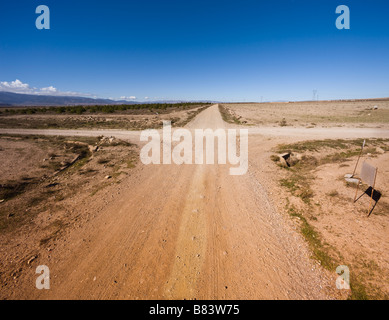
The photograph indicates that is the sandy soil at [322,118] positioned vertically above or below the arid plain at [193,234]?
above

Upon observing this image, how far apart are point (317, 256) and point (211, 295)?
321cm

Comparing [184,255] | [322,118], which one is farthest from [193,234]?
[322,118]

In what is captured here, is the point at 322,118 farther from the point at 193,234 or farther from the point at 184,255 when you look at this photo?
the point at 184,255

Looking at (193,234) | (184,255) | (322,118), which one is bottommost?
(184,255)

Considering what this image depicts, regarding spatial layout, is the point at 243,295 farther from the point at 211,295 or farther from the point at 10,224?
the point at 10,224

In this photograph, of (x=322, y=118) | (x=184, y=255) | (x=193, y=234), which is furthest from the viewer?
(x=322, y=118)

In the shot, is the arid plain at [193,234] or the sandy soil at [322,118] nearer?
the arid plain at [193,234]

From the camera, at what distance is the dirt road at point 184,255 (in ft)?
13.4

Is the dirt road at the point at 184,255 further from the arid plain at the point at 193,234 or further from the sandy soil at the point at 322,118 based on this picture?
the sandy soil at the point at 322,118

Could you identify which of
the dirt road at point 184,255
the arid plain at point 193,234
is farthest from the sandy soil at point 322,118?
the dirt road at point 184,255

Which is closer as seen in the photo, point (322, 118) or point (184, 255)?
point (184, 255)

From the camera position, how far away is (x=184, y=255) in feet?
16.4

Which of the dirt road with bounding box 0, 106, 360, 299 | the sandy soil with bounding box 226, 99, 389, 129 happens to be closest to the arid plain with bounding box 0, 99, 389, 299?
the dirt road with bounding box 0, 106, 360, 299

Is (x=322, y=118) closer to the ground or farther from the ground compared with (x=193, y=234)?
farther from the ground
